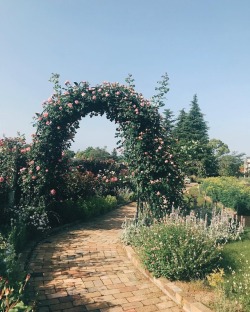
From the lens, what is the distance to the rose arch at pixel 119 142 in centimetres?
779

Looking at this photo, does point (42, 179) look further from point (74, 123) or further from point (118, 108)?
point (118, 108)

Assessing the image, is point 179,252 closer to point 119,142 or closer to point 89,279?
point 89,279

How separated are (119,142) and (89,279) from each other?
14.3 feet

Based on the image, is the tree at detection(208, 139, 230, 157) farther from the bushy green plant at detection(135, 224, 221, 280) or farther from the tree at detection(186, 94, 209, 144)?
the bushy green plant at detection(135, 224, 221, 280)

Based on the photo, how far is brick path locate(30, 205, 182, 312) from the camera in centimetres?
414

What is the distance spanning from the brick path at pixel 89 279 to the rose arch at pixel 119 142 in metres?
1.55

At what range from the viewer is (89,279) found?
4.96 meters

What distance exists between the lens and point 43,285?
464 cm

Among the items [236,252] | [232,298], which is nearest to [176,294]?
[232,298]

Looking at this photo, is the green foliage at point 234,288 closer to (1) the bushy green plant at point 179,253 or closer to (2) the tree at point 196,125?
(1) the bushy green plant at point 179,253

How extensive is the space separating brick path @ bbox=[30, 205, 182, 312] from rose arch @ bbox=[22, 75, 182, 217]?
5.10 feet

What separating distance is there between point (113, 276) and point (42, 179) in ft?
13.0

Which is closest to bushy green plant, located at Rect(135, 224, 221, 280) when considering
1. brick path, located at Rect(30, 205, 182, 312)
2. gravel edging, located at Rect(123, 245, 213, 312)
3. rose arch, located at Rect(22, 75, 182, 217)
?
gravel edging, located at Rect(123, 245, 213, 312)

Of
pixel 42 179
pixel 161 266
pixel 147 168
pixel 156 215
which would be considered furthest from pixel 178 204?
pixel 42 179
